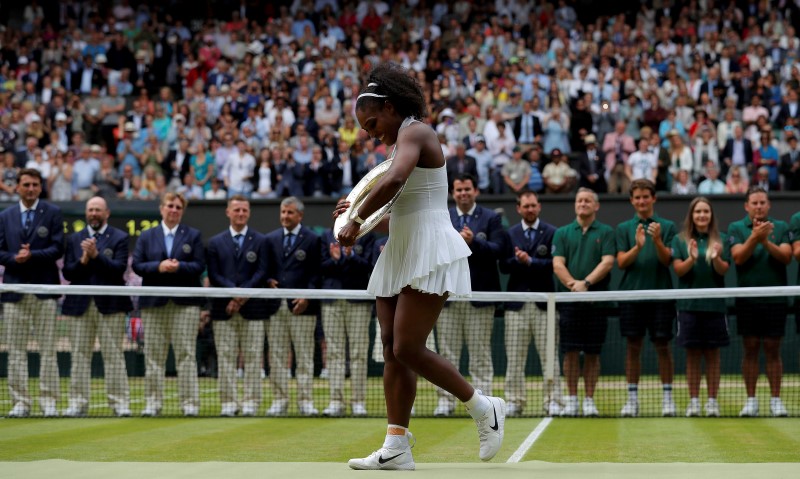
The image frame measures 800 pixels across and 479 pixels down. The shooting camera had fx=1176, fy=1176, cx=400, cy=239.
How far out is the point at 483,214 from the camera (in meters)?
12.6

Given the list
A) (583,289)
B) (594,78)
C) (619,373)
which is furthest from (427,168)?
(594,78)

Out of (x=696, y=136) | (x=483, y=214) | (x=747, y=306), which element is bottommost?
(x=747, y=306)

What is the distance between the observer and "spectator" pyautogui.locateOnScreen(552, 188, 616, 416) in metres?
12.0

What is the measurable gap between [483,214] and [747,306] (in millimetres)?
2874

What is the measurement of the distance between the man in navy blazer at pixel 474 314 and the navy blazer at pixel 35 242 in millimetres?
4214

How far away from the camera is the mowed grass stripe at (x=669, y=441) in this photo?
8.15 meters

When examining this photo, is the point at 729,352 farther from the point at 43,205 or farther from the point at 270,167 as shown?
the point at 270,167

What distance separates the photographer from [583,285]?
1216cm

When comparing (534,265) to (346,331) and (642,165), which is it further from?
(642,165)

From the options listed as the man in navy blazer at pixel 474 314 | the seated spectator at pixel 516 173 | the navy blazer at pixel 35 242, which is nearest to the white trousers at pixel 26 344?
the navy blazer at pixel 35 242

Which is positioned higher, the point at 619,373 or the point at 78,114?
the point at 78,114

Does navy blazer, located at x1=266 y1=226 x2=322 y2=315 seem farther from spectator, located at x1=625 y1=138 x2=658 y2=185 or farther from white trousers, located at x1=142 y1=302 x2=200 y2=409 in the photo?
spectator, located at x1=625 y1=138 x2=658 y2=185

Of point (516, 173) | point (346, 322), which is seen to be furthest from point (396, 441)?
point (516, 173)

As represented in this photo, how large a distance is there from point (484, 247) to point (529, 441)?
10.8ft
